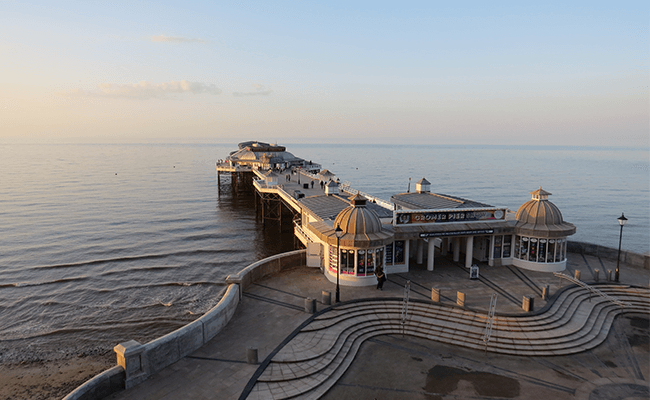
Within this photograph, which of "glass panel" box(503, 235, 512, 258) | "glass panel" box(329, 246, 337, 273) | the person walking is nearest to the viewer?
the person walking

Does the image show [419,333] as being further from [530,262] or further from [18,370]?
[18,370]

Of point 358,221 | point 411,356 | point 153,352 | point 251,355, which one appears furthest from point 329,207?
point 153,352

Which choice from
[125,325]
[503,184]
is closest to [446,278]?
[125,325]

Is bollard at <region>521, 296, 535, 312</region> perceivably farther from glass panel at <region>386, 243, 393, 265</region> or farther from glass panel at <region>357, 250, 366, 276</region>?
glass panel at <region>357, 250, 366, 276</region>

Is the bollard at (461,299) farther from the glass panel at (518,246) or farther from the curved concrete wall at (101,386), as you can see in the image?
the curved concrete wall at (101,386)

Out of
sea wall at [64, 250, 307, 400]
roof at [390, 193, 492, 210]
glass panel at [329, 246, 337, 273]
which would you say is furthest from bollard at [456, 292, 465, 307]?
roof at [390, 193, 492, 210]
